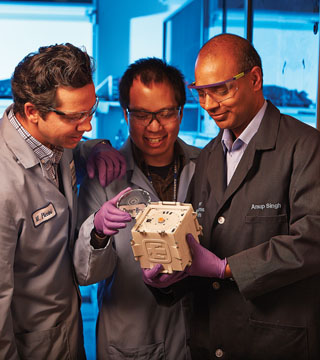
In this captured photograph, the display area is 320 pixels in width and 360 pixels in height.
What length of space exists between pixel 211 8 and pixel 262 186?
2358mm

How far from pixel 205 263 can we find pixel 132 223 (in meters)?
0.52

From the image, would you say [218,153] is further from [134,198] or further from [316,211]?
[316,211]

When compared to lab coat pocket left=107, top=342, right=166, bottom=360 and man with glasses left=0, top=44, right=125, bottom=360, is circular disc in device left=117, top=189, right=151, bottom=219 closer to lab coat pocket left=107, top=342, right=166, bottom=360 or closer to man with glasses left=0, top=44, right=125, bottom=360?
man with glasses left=0, top=44, right=125, bottom=360

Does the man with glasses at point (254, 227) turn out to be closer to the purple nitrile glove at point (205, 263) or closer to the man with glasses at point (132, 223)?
the purple nitrile glove at point (205, 263)

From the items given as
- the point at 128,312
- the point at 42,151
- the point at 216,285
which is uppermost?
the point at 42,151

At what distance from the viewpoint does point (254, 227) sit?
1500mm

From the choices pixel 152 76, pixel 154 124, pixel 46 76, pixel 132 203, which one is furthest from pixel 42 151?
pixel 152 76

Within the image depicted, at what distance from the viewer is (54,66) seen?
1514 mm

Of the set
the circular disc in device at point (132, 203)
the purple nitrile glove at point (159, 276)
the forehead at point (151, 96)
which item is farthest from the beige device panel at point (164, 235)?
the forehead at point (151, 96)

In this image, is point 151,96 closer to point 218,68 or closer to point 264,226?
point 218,68

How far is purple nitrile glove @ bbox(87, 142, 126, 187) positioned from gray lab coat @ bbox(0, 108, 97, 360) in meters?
0.13

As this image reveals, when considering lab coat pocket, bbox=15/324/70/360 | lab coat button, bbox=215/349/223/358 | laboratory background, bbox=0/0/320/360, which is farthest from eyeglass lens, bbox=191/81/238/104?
laboratory background, bbox=0/0/320/360

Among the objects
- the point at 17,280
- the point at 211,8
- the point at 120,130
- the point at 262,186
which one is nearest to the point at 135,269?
the point at 17,280

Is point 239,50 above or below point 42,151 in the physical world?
above
